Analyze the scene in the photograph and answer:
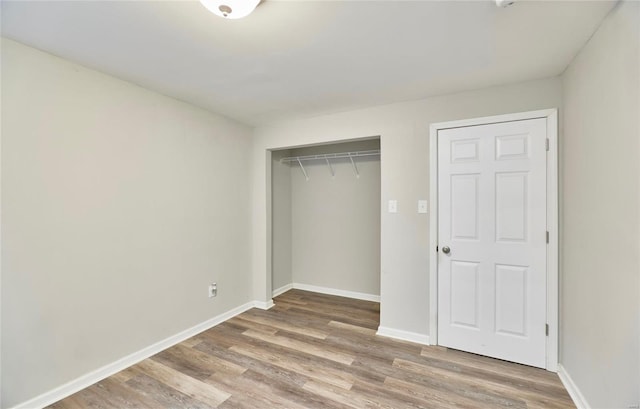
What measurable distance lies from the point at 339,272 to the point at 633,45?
3.46m

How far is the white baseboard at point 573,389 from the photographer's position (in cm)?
172

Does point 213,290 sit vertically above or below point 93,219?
below

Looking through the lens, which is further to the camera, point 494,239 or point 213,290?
point 213,290

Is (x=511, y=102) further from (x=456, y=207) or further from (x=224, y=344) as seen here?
(x=224, y=344)

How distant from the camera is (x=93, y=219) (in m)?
2.06

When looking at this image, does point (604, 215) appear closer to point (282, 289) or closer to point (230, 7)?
point (230, 7)

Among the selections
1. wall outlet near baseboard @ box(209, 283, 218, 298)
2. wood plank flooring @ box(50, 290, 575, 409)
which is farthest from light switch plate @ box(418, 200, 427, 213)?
wall outlet near baseboard @ box(209, 283, 218, 298)

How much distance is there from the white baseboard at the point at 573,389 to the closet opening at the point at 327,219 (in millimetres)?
1978

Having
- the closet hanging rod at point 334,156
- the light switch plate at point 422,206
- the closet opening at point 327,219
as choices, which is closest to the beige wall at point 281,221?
the closet opening at point 327,219

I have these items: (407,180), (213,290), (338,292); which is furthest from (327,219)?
(213,290)

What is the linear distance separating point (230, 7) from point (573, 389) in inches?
123

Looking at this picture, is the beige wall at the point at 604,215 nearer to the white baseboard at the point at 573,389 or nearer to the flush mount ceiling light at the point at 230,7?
the white baseboard at the point at 573,389

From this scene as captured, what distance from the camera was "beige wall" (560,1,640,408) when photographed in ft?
4.26

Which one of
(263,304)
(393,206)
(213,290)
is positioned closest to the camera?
(393,206)
